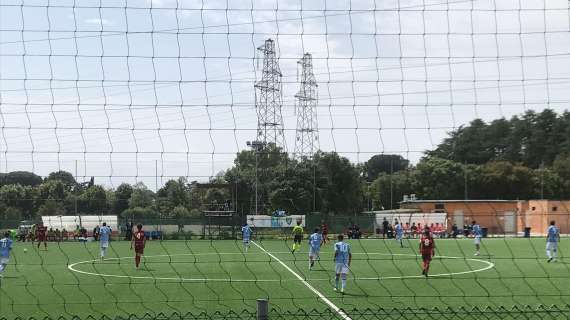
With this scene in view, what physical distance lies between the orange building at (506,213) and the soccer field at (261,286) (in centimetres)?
3020

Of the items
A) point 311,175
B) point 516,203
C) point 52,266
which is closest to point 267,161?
point 311,175

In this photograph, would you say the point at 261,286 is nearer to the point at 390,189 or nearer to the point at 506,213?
the point at 506,213

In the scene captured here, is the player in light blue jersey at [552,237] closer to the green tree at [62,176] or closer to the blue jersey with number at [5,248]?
the blue jersey with number at [5,248]

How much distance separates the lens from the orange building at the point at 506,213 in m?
58.7

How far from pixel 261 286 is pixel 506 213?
1991 inches

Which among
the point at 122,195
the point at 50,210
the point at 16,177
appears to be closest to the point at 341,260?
the point at 122,195

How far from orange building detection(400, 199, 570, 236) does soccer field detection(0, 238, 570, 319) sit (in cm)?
3020

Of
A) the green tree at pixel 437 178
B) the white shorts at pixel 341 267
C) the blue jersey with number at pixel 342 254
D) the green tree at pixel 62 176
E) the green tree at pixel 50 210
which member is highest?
the green tree at pixel 437 178

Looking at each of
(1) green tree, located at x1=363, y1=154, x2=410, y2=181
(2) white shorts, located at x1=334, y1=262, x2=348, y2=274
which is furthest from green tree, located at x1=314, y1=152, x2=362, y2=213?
(2) white shorts, located at x1=334, y1=262, x2=348, y2=274

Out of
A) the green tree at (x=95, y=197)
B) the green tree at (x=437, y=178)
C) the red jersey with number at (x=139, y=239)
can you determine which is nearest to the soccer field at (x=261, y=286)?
the red jersey with number at (x=139, y=239)

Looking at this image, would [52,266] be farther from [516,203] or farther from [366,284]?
[516,203]

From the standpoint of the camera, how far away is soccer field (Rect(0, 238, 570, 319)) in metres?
15.8

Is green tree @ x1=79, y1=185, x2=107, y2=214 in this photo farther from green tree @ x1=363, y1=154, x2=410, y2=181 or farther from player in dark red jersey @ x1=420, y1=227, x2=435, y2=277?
player in dark red jersey @ x1=420, y1=227, x2=435, y2=277

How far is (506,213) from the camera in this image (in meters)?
65.8
